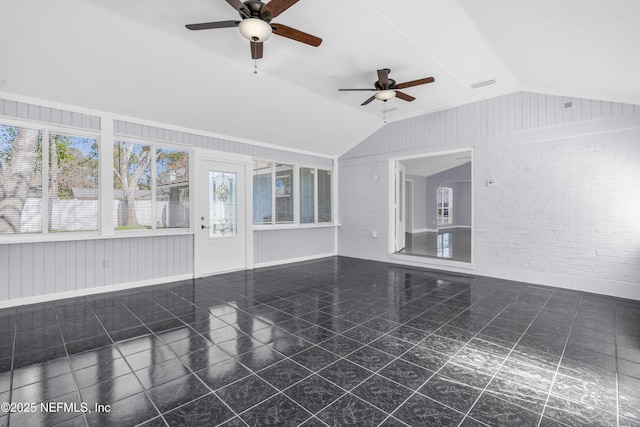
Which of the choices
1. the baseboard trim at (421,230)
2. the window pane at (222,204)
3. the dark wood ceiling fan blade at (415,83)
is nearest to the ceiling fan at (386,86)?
the dark wood ceiling fan blade at (415,83)

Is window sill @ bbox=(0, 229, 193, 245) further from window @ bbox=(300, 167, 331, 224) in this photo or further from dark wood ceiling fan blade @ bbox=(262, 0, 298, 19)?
dark wood ceiling fan blade @ bbox=(262, 0, 298, 19)

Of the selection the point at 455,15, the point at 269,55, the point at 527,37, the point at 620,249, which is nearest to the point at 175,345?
the point at 269,55

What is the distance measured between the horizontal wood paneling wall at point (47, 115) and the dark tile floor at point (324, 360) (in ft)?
7.97

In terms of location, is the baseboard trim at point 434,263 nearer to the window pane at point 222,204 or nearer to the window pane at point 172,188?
the window pane at point 222,204

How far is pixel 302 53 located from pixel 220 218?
11.0 feet

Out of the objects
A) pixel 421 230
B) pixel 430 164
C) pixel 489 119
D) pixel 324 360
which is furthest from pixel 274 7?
pixel 421 230

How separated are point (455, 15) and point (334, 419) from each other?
3826 millimetres

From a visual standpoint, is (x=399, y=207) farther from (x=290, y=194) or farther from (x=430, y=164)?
(x=430, y=164)

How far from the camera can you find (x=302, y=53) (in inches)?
156

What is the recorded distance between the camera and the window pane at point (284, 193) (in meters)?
6.90

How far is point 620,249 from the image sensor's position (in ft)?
13.9

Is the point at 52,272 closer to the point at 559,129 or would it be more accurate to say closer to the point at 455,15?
the point at 455,15

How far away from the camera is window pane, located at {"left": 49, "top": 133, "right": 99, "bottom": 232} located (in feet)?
13.5

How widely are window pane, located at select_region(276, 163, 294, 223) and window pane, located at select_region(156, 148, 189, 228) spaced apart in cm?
207
